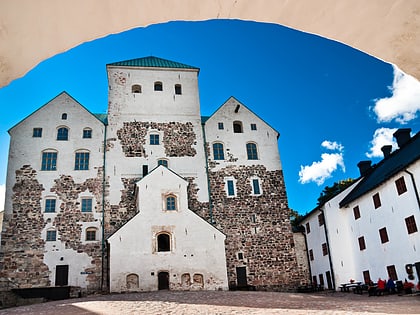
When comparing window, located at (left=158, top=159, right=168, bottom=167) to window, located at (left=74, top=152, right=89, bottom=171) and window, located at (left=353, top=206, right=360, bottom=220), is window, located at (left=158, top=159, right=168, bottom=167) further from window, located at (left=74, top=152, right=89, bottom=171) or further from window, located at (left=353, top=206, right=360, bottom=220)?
window, located at (left=353, top=206, right=360, bottom=220)

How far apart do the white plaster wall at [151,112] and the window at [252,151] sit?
3482 millimetres

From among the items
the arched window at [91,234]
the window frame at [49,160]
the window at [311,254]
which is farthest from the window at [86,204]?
the window at [311,254]

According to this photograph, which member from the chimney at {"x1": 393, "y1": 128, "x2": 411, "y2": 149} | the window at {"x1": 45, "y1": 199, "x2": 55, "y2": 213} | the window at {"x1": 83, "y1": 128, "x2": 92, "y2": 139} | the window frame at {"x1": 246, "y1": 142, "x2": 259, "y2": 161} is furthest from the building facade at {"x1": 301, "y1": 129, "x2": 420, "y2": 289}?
the window at {"x1": 45, "y1": 199, "x2": 55, "y2": 213}

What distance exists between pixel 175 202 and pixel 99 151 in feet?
23.1

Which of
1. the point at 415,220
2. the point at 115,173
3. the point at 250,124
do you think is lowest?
the point at 415,220

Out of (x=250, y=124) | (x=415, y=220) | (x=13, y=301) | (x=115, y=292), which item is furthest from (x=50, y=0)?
(x=250, y=124)

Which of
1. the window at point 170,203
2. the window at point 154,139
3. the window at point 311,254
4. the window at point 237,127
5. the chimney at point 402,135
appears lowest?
the window at point 311,254

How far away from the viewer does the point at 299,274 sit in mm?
28469

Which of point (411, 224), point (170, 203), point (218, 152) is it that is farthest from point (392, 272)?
point (218, 152)

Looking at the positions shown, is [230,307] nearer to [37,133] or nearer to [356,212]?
[356,212]

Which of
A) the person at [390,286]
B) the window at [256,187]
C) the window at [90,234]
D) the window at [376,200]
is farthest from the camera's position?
the window at [256,187]

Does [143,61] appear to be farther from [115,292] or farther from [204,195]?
[115,292]

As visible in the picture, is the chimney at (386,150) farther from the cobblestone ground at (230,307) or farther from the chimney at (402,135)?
the cobblestone ground at (230,307)

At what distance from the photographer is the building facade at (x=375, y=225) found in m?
18.8
